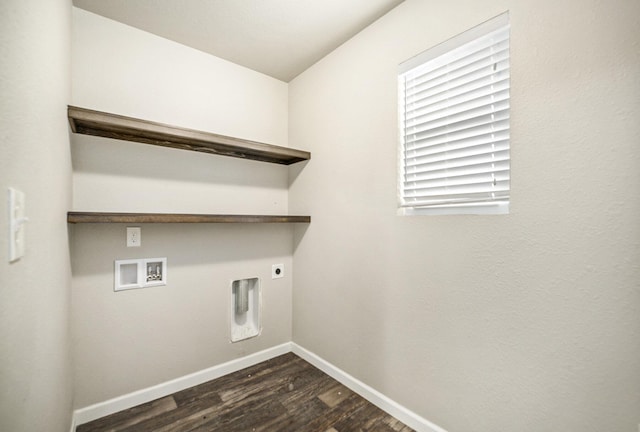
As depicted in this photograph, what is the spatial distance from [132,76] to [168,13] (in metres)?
0.46

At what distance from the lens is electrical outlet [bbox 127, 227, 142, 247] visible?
1.88m

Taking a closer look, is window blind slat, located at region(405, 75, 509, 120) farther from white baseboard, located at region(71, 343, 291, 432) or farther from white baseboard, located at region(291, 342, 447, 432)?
white baseboard, located at region(71, 343, 291, 432)

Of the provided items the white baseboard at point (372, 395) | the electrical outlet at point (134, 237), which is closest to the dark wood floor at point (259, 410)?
the white baseboard at point (372, 395)

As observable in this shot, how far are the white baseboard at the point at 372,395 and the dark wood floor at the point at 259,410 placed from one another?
32 millimetres

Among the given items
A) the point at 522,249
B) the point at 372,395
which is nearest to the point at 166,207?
the point at 372,395

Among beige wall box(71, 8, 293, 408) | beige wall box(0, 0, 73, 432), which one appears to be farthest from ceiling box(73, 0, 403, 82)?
beige wall box(0, 0, 73, 432)

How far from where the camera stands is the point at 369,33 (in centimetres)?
194

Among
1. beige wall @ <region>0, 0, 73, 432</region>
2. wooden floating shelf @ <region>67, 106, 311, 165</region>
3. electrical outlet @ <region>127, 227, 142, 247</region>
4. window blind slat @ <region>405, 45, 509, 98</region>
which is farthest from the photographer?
electrical outlet @ <region>127, 227, 142, 247</region>

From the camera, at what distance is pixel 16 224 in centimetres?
68

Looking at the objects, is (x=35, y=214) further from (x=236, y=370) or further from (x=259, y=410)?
(x=236, y=370)

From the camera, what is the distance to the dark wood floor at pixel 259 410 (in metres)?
1.70

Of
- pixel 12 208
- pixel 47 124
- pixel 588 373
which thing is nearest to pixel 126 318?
pixel 47 124

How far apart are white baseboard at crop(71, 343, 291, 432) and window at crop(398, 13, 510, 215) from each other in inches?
68.3

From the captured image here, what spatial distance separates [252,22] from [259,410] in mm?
2469
